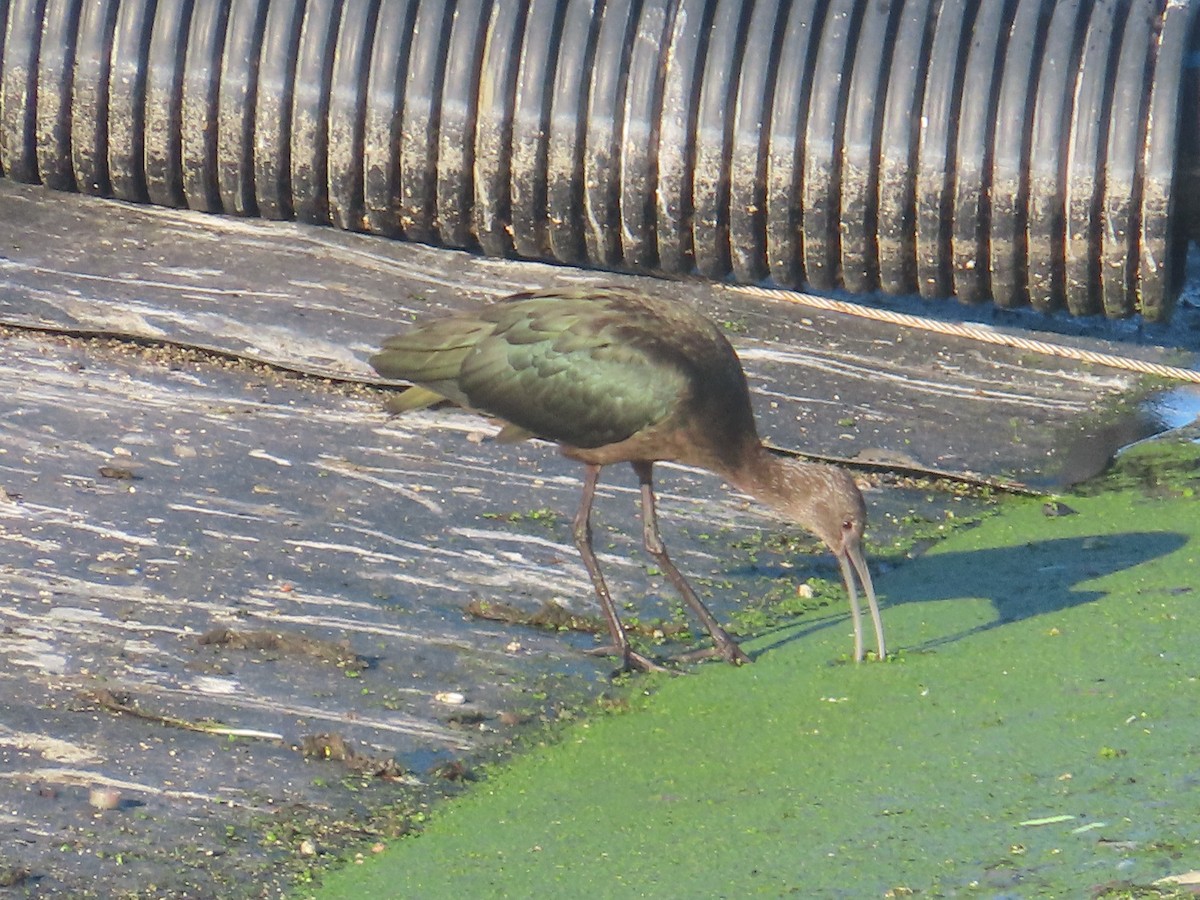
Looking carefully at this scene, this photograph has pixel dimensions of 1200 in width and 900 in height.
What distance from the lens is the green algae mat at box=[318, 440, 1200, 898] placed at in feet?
12.0

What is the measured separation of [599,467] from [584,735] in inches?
46.2

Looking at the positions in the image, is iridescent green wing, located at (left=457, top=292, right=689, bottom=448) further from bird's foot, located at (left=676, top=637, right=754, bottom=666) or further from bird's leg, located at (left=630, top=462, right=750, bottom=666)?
bird's foot, located at (left=676, top=637, right=754, bottom=666)

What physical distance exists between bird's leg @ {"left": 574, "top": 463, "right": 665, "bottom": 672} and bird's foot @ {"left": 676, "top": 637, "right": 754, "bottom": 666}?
0.12m

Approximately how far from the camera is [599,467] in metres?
5.50

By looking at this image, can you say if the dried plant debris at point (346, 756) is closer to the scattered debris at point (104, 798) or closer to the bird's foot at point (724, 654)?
the scattered debris at point (104, 798)

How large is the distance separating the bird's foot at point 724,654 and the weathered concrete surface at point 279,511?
0.26 metres

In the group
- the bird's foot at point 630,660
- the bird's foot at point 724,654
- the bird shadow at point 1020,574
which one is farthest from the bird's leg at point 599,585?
the bird shadow at point 1020,574

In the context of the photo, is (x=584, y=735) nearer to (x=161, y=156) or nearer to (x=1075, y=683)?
(x=1075, y=683)

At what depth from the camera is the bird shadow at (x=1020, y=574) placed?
5215 mm

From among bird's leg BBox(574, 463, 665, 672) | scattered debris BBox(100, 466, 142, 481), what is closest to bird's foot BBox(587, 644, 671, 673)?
bird's leg BBox(574, 463, 665, 672)

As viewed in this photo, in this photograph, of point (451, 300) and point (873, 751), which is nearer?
point (873, 751)

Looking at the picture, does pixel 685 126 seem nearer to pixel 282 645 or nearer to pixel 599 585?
pixel 599 585

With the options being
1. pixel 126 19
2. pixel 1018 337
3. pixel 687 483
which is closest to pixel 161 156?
pixel 126 19

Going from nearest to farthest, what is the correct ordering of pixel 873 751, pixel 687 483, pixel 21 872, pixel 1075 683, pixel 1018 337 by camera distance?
pixel 21 872, pixel 873 751, pixel 1075 683, pixel 687 483, pixel 1018 337
